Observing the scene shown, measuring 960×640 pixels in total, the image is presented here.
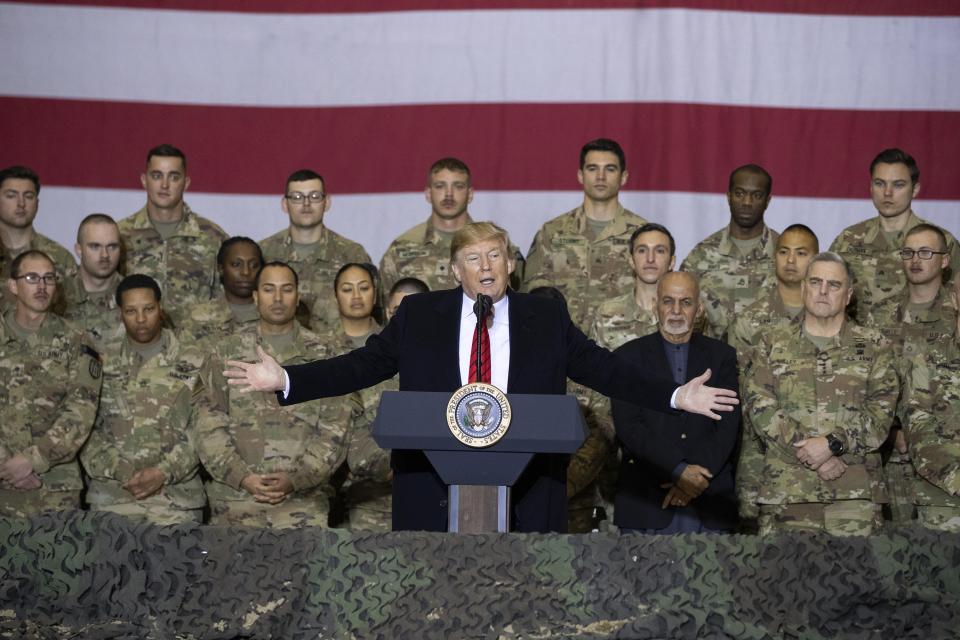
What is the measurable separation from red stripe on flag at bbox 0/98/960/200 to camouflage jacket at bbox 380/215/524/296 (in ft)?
3.40

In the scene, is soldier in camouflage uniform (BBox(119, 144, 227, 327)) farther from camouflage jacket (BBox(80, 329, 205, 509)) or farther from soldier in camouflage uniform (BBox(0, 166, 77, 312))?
camouflage jacket (BBox(80, 329, 205, 509))

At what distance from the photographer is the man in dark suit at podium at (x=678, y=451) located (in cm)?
450

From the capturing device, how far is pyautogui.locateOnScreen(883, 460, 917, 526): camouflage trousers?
16.1 feet

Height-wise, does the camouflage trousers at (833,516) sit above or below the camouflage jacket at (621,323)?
below

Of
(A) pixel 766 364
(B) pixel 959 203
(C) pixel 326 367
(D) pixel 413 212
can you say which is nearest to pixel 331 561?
(C) pixel 326 367

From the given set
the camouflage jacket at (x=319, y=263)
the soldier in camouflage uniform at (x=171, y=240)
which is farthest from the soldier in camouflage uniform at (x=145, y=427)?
the camouflage jacket at (x=319, y=263)

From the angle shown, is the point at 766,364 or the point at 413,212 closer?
the point at 766,364

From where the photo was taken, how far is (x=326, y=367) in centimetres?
327

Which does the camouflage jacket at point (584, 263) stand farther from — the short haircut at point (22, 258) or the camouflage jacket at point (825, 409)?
the short haircut at point (22, 258)

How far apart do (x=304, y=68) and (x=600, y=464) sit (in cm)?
307

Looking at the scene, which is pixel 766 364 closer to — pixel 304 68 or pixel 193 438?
pixel 193 438

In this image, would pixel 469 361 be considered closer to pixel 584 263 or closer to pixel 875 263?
pixel 584 263

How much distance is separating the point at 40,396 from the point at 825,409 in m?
3.00

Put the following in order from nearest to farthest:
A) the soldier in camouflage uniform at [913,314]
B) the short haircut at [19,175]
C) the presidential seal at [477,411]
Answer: the presidential seal at [477,411] → the soldier in camouflage uniform at [913,314] → the short haircut at [19,175]
